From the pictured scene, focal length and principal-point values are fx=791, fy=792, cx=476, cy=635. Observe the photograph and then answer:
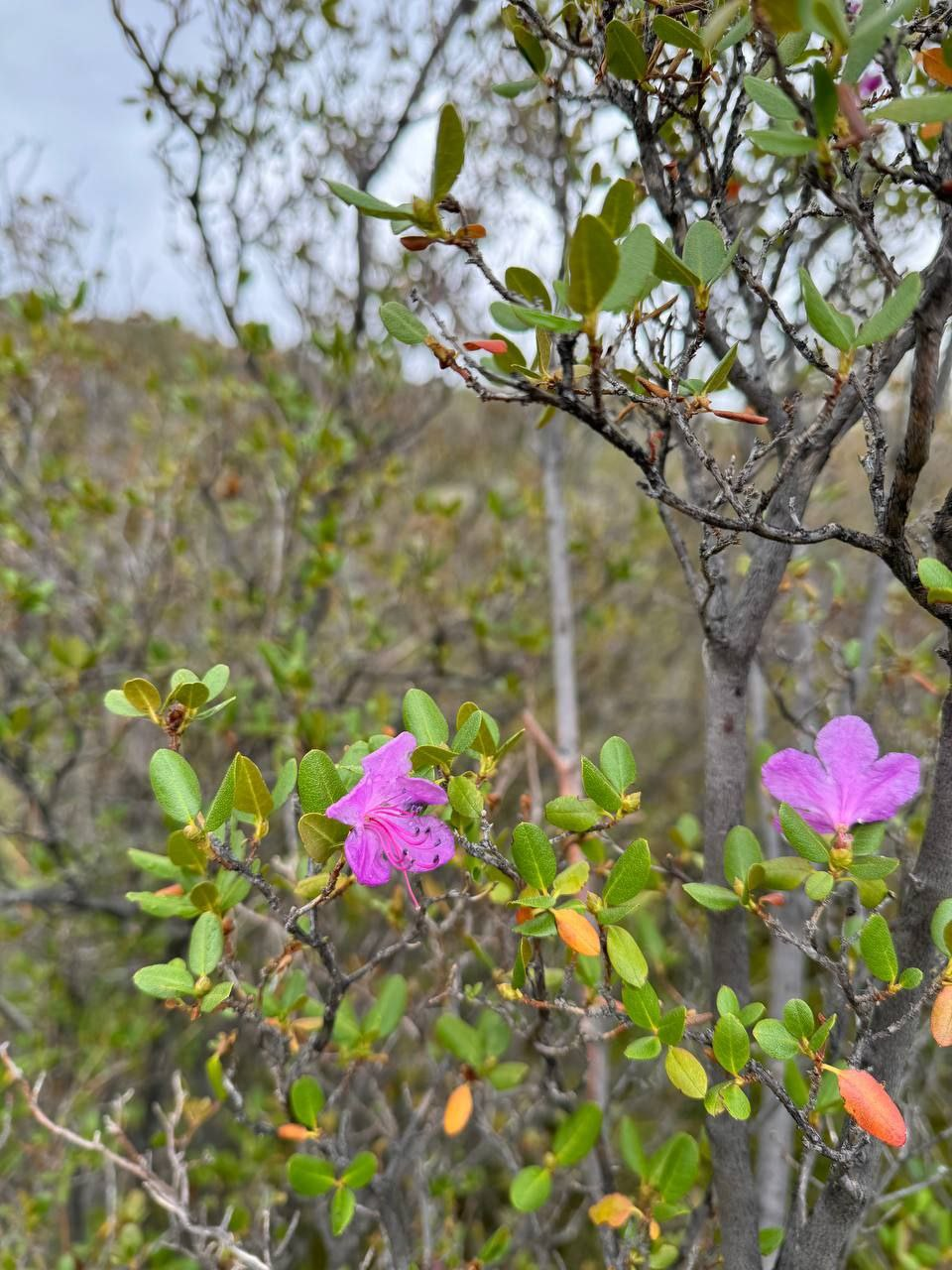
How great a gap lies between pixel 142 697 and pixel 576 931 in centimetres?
57

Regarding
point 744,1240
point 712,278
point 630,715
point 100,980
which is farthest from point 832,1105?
point 630,715

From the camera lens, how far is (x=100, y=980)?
3.00m

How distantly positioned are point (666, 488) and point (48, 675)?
254 cm

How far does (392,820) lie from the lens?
88 centimetres

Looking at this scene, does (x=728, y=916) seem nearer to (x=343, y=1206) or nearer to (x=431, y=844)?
(x=431, y=844)

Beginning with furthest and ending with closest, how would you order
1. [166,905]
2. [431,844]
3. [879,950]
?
[166,905] < [431,844] < [879,950]

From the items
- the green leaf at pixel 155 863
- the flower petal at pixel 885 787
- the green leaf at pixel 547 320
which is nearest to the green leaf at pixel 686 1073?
the flower petal at pixel 885 787

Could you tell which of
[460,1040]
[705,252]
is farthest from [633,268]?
[460,1040]

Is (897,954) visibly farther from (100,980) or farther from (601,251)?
(100,980)

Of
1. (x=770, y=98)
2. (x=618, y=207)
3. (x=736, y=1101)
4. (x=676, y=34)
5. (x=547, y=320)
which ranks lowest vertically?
(x=736, y=1101)

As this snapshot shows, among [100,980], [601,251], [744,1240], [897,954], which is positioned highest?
[601,251]

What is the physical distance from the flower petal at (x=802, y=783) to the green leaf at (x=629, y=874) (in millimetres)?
161

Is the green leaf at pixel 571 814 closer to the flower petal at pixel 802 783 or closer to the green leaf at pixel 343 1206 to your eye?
the flower petal at pixel 802 783

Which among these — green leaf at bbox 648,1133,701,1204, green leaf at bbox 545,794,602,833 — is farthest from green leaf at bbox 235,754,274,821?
green leaf at bbox 648,1133,701,1204
